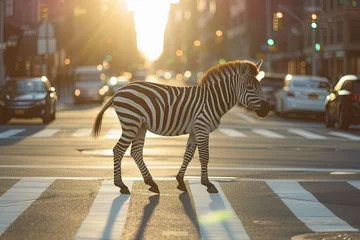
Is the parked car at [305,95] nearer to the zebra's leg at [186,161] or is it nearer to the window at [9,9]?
the zebra's leg at [186,161]

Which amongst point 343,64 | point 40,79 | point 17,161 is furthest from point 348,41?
point 17,161

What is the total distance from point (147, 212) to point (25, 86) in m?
25.9

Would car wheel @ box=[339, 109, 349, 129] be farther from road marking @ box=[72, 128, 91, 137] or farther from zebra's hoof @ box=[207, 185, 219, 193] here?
zebra's hoof @ box=[207, 185, 219, 193]

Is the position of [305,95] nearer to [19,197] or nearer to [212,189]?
[212,189]

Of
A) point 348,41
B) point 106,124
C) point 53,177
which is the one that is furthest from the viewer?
point 348,41

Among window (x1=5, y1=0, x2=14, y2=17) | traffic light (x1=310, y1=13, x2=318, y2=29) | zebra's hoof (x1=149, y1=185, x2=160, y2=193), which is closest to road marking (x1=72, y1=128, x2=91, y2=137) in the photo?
zebra's hoof (x1=149, y1=185, x2=160, y2=193)

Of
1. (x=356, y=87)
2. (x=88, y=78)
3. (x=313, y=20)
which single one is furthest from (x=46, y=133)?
(x=88, y=78)

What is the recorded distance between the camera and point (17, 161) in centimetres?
1878

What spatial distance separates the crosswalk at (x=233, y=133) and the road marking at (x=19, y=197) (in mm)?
12514

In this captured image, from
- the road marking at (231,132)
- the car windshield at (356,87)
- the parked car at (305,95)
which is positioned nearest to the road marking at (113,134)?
the road marking at (231,132)

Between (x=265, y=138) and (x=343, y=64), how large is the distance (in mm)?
62174

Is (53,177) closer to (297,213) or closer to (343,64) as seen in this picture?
(297,213)

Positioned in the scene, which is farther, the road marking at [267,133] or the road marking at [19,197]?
the road marking at [267,133]

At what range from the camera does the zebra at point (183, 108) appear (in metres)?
13.7
